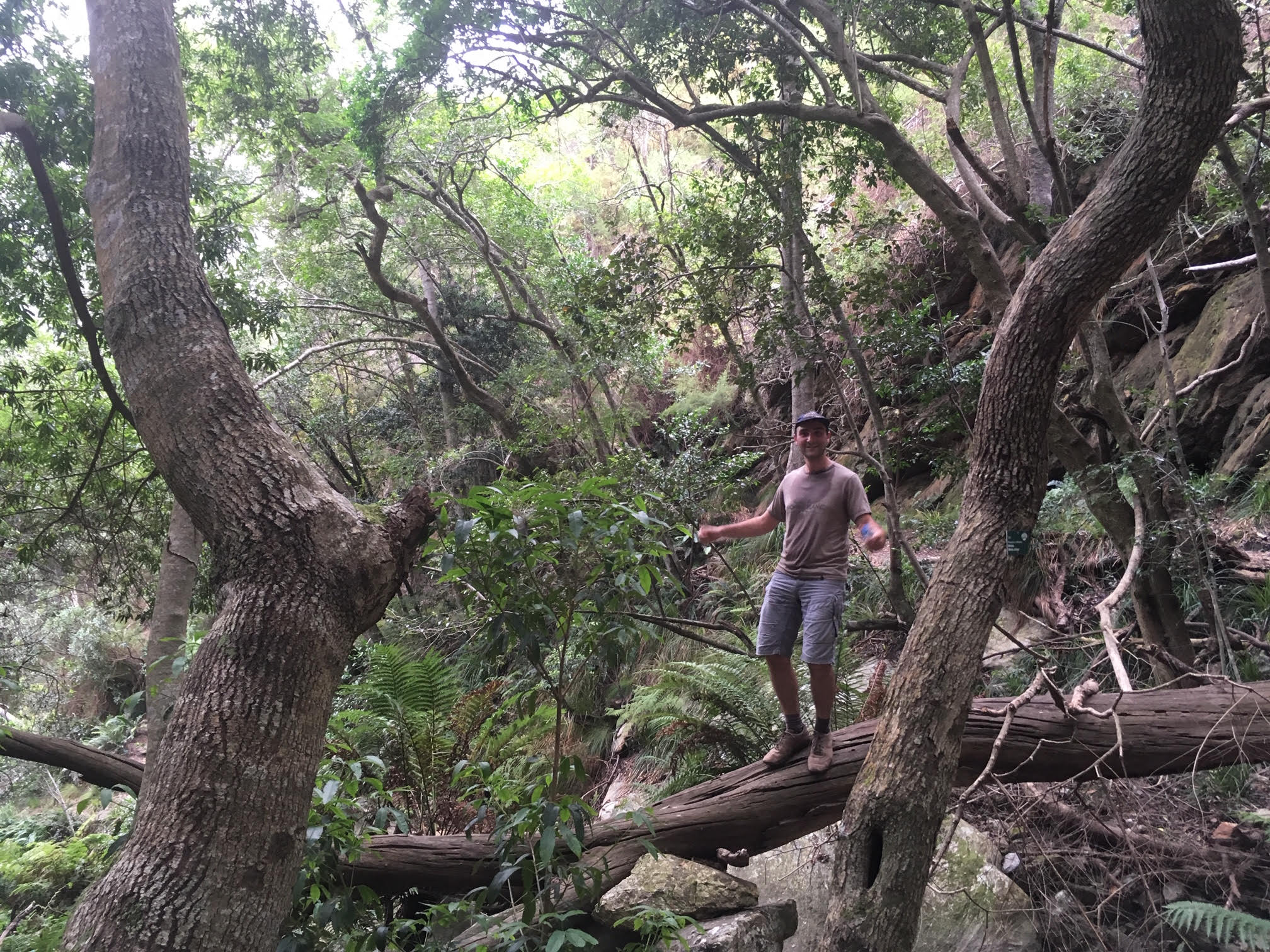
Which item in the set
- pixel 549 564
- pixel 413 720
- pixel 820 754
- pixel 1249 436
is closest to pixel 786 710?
pixel 820 754

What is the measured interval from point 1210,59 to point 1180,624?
3.66m

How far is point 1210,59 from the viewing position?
3.23 m

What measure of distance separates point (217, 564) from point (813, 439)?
9.48 ft

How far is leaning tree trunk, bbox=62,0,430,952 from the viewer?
2.29 m

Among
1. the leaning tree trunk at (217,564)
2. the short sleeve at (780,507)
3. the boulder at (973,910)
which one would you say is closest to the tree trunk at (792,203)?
the short sleeve at (780,507)

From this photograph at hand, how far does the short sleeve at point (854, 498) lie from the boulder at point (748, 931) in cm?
207

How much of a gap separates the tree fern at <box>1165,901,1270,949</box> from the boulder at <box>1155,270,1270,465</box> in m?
4.34

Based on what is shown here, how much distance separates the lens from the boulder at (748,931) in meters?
3.45

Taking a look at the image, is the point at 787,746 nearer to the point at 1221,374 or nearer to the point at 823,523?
the point at 823,523

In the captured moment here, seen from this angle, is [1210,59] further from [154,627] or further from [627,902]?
[154,627]

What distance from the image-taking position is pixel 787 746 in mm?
4121

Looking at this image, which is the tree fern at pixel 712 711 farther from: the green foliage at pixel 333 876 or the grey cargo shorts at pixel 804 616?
the green foliage at pixel 333 876

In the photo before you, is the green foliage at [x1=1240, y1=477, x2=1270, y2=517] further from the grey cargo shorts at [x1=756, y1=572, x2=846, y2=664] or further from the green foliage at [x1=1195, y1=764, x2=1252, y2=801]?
the grey cargo shorts at [x1=756, y1=572, x2=846, y2=664]

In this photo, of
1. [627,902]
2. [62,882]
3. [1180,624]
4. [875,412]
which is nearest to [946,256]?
[875,412]
